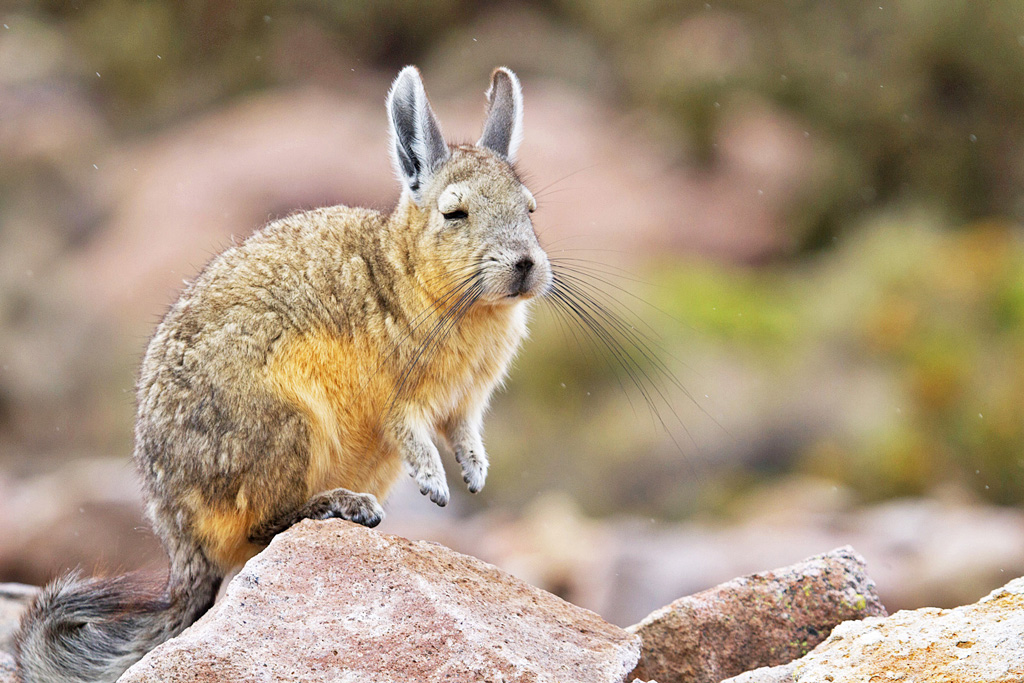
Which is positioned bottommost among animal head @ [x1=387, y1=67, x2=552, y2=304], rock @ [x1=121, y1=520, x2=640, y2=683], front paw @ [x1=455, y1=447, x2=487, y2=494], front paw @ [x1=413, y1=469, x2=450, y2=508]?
rock @ [x1=121, y1=520, x2=640, y2=683]

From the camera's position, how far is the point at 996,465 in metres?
16.7

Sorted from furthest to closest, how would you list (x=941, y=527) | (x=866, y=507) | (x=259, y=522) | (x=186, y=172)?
(x=186, y=172)
(x=866, y=507)
(x=941, y=527)
(x=259, y=522)

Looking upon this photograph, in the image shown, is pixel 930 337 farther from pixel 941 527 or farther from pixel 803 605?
pixel 803 605

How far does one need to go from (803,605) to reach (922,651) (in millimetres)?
1172

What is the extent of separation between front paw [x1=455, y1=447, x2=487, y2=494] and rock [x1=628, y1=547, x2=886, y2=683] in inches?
44.6

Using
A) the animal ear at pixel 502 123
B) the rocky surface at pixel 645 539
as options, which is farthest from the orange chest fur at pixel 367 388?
the rocky surface at pixel 645 539

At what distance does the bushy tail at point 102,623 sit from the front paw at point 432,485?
1134mm

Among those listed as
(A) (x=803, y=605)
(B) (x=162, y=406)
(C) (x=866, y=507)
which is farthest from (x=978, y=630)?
(C) (x=866, y=507)

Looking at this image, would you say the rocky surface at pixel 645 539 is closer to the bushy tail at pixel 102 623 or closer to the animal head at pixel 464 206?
the bushy tail at pixel 102 623

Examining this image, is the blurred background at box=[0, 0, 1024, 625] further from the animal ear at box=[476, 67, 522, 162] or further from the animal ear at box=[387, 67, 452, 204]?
the animal ear at box=[387, 67, 452, 204]

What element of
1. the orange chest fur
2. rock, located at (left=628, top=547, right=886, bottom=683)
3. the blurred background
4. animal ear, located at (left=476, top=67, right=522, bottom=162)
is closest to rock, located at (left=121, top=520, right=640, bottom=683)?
rock, located at (left=628, top=547, right=886, bottom=683)

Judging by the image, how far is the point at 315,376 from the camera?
590 centimetres

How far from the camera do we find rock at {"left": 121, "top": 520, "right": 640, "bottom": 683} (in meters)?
4.76

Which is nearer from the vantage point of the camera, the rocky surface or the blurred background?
the rocky surface
